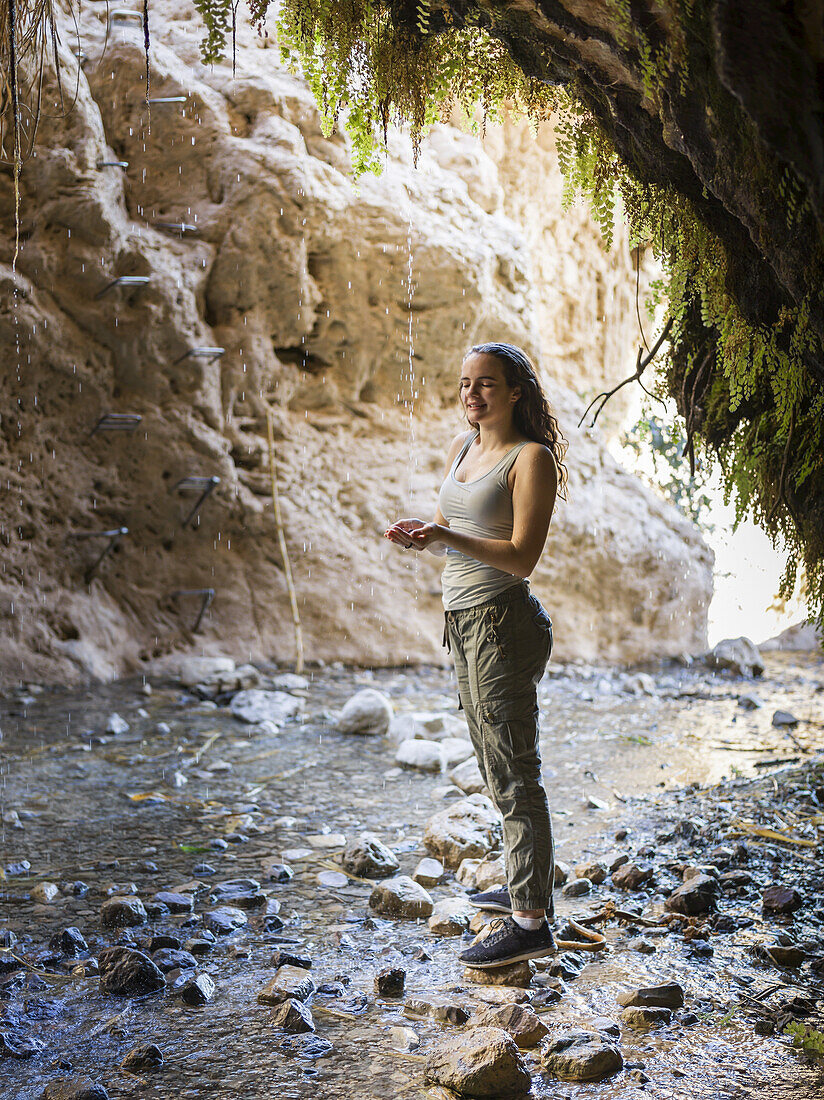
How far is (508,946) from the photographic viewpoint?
2.53 metres

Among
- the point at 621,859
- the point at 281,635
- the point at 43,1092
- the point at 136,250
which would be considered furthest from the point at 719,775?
the point at 136,250

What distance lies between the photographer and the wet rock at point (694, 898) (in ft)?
9.61

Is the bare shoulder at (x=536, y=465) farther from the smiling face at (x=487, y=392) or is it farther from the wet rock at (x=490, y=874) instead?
the wet rock at (x=490, y=874)

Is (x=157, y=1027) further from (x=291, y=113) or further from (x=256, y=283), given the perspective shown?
(x=291, y=113)

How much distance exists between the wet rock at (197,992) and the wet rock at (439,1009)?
1.87ft

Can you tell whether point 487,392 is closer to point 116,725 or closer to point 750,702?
point 116,725

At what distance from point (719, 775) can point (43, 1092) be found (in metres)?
3.96

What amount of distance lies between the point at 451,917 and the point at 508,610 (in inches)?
45.1

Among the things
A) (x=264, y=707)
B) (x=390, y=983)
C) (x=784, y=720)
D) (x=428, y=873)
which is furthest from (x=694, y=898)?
(x=264, y=707)

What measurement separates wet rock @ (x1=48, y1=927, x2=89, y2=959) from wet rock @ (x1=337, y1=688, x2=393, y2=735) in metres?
3.28

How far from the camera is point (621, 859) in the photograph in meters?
3.41

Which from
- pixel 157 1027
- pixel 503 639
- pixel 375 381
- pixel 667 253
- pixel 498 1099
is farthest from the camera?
pixel 375 381

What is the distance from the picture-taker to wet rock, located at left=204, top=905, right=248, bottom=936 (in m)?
2.87

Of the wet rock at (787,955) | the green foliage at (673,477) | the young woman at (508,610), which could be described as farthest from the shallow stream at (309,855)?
the green foliage at (673,477)
